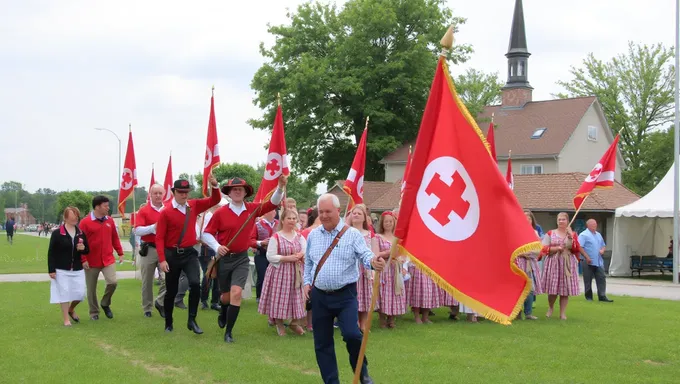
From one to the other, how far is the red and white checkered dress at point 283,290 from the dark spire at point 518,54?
1809 inches

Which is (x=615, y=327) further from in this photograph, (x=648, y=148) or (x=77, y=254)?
(x=648, y=148)

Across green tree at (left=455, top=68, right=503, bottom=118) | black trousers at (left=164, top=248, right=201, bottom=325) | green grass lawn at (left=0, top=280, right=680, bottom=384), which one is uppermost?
green tree at (left=455, top=68, right=503, bottom=118)

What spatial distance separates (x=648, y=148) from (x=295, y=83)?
25317mm

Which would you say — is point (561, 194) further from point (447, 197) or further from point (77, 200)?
point (77, 200)

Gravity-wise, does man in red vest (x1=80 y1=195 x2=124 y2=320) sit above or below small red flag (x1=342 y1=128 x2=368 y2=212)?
below

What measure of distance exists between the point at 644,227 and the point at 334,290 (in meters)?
23.6

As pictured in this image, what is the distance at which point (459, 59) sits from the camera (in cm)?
4431

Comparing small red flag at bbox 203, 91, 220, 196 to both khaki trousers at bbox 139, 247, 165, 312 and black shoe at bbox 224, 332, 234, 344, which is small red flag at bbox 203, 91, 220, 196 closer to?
khaki trousers at bbox 139, 247, 165, 312

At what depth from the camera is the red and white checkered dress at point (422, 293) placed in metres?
11.8

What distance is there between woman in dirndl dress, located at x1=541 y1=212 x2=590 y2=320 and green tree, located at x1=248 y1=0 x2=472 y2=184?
27.6m

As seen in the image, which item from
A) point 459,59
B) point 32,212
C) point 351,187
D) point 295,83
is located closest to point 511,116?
point 459,59

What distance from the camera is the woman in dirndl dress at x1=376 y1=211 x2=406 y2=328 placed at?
10.9m

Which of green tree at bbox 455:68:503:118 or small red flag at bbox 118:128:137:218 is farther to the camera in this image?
green tree at bbox 455:68:503:118

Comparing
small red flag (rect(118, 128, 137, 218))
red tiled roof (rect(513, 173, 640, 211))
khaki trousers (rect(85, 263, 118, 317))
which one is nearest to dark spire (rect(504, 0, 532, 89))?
red tiled roof (rect(513, 173, 640, 211))
